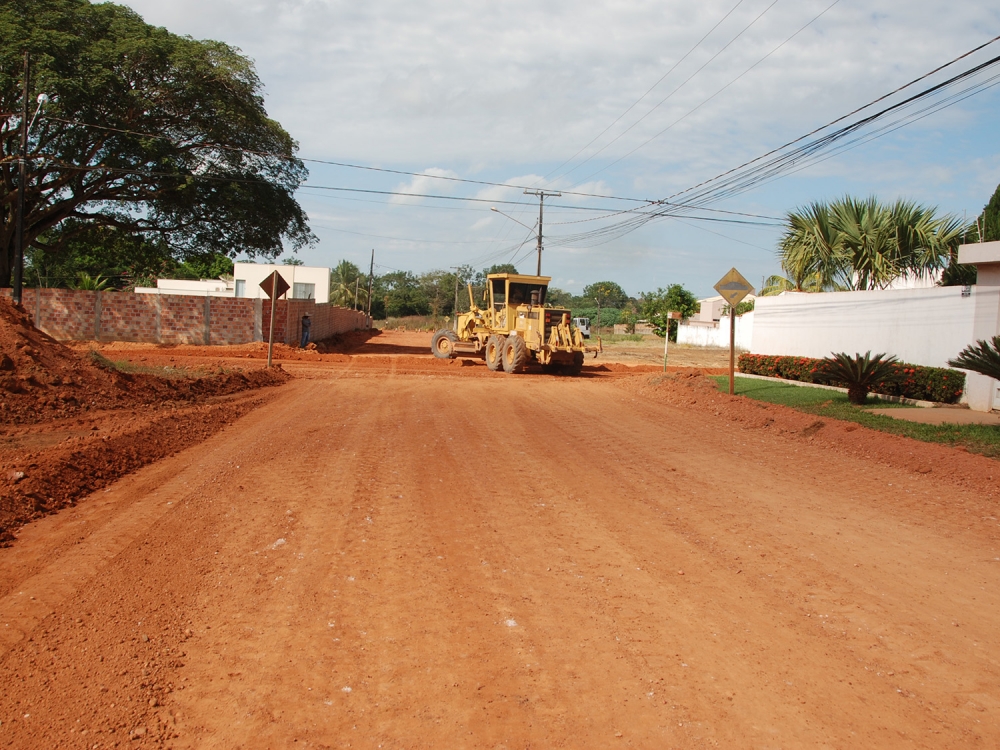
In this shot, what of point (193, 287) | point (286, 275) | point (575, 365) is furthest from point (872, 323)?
point (193, 287)

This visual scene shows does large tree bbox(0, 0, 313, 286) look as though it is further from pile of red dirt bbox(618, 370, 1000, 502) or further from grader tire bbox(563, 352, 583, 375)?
pile of red dirt bbox(618, 370, 1000, 502)

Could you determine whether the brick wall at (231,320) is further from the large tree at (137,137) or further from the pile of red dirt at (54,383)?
the pile of red dirt at (54,383)

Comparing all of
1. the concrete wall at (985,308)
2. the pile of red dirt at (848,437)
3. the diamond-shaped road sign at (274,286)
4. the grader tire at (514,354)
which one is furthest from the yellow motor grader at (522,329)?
the concrete wall at (985,308)

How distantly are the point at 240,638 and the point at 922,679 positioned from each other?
4002 mm

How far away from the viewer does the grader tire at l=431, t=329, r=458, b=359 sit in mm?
31609

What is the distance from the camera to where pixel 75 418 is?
1226 cm

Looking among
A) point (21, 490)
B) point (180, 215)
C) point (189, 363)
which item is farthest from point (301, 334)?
point (21, 490)

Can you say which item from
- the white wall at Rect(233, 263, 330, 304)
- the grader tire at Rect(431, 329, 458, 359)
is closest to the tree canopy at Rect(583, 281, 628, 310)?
the white wall at Rect(233, 263, 330, 304)

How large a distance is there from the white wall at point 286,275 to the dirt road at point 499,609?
181ft

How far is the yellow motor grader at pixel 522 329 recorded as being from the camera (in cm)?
2662

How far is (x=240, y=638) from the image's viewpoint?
4.81m

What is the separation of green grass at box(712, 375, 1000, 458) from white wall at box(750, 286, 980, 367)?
8.52ft

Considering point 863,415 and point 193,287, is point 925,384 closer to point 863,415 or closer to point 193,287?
point 863,415

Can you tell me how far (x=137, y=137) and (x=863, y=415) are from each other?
27402 mm
